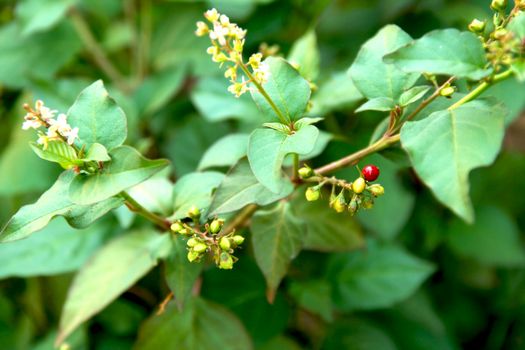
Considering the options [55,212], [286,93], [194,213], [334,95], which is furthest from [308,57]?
[55,212]

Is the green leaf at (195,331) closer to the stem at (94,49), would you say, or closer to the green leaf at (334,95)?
the green leaf at (334,95)

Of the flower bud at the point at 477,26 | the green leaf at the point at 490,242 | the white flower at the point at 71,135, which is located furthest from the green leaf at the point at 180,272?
the green leaf at the point at 490,242

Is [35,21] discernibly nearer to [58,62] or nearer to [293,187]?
[58,62]

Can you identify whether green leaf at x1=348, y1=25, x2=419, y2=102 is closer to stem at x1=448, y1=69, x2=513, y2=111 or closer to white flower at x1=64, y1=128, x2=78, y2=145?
stem at x1=448, y1=69, x2=513, y2=111

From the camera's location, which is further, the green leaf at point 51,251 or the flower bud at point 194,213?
the green leaf at point 51,251

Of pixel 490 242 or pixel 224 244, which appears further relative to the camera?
pixel 490 242

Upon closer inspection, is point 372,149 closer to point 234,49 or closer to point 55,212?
point 234,49
